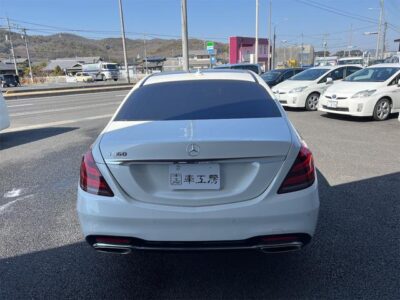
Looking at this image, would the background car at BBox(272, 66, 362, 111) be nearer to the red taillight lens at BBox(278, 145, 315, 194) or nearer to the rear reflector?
the red taillight lens at BBox(278, 145, 315, 194)

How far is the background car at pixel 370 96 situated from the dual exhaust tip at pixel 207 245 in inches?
326

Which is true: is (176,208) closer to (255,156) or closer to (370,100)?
(255,156)

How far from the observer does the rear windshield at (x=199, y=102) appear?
9.73ft

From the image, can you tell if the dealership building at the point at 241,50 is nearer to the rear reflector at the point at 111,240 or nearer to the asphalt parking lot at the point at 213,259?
the asphalt parking lot at the point at 213,259

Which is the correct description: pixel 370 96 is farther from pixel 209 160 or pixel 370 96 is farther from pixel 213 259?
pixel 209 160

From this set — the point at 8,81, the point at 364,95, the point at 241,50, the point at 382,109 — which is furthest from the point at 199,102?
the point at 8,81

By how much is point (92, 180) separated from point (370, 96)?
9131 mm

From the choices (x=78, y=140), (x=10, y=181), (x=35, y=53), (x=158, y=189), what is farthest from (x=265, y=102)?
(x=35, y=53)

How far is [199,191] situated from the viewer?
7.84 feet

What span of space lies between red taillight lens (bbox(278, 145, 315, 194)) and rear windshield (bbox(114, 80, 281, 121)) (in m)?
0.54

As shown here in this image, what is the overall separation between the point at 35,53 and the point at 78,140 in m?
171

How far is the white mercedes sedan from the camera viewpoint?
236 centimetres

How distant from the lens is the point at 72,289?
9.15ft

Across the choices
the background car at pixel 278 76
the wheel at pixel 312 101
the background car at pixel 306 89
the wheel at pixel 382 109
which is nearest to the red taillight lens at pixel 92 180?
the wheel at pixel 382 109
